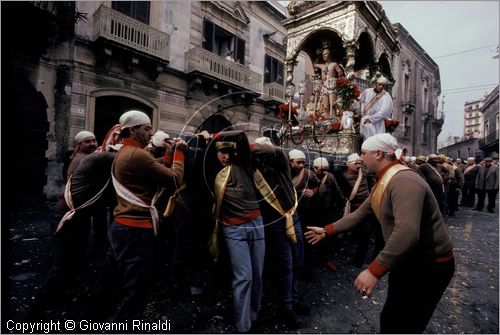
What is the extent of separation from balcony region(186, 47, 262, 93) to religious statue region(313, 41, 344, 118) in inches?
224

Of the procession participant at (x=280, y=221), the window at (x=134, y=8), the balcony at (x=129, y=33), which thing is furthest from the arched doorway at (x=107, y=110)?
the procession participant at (x=280, y=221)

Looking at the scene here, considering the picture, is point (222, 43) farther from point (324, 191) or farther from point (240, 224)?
point (240, 224)

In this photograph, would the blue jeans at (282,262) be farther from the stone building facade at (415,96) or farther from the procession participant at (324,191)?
the stone building facade at (415,96)

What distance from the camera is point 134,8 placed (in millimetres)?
10688

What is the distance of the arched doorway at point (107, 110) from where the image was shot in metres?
9.98

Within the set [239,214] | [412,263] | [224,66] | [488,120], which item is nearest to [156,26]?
[224,66]

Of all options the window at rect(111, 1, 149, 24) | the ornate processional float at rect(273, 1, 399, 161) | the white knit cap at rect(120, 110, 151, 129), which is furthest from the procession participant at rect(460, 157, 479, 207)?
the window at rect(111, 1, 149, 24)

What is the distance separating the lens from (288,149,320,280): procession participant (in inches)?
165

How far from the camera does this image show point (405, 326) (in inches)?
83.9

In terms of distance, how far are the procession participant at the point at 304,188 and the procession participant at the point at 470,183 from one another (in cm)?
1091

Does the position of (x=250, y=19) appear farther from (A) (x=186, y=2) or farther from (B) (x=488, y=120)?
(B) (x=488, y=120)

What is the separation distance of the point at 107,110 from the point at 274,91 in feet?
29.9

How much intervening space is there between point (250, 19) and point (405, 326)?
52.5 ft

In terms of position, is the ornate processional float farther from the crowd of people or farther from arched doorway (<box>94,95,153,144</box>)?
arched doorway (<box>94,95,153,144</box>)
